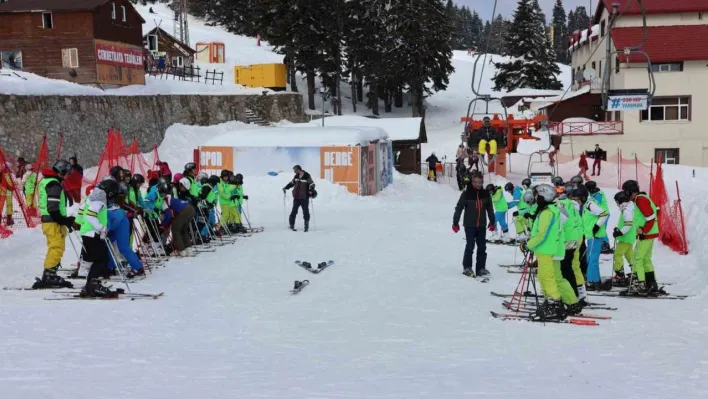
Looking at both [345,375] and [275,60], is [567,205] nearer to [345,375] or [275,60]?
[345,375]

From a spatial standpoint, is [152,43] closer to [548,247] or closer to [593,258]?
[593,258]

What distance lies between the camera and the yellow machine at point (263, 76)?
54938 mm

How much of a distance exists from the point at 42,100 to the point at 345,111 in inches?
1428

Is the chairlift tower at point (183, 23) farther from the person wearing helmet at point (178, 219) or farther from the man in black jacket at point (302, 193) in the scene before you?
the person wearing helmet at point (178, 219)

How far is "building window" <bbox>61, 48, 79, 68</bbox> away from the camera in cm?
3903

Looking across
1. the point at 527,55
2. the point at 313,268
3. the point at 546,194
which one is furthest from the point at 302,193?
the point at 527,55

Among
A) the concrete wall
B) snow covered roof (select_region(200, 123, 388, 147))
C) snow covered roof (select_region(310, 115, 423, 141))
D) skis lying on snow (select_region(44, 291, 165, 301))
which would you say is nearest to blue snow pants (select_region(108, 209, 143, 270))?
skis lying on snow (select_region(44, 291, 165, 301))

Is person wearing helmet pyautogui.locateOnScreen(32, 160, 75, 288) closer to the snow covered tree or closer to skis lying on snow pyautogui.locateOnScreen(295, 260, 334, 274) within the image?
skis lying on snow pyautogui.locateOnScreen(295, 260, 334, 274)

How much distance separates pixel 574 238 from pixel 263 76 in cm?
4713

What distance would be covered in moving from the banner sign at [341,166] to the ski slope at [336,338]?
13.2 meters

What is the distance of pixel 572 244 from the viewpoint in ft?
32.1

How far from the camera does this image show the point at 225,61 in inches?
2613

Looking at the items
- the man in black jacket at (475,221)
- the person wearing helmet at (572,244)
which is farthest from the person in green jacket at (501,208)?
the person wearing helmet at (572,244)

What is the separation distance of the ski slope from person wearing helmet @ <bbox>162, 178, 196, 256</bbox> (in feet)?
2.17
